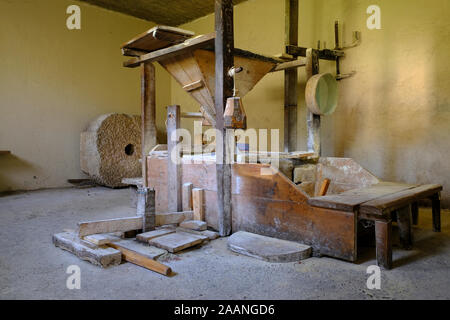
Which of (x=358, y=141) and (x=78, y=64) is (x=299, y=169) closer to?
(x=358, y=141)

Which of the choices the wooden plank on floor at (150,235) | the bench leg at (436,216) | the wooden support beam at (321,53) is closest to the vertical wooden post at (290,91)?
the wooden support beam at (321,53)

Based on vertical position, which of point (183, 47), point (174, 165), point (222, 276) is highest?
point (183, 47)

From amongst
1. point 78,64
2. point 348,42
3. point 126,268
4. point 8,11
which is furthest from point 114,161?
point 348,42

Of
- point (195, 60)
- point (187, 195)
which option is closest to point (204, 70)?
point (195, 60)

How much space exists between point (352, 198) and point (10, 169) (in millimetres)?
5983

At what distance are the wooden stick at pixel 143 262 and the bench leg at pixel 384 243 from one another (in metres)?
1.38

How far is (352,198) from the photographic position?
236 cm

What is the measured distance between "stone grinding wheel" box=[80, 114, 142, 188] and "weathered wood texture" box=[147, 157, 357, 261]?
10.4ft

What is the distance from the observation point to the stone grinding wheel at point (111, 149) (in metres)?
5.97

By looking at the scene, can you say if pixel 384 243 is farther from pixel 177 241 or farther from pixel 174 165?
pixel 174 165

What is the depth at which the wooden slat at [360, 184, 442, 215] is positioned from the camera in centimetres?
208

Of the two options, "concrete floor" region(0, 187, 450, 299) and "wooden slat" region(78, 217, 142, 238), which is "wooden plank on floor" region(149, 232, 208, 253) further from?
"wooden slat" region(78, 217, 142, 238)
